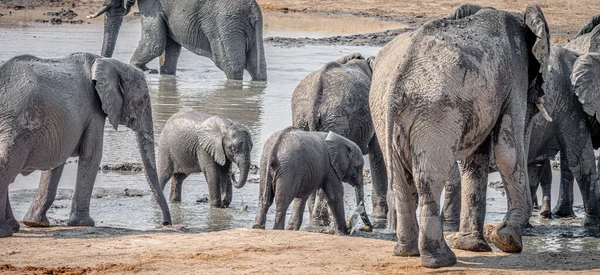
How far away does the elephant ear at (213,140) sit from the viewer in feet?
36.0

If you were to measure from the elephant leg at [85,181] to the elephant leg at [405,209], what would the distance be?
9.15ft

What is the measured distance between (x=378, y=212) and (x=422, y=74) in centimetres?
378

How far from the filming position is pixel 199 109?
1583 cm

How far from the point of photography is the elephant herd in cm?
686

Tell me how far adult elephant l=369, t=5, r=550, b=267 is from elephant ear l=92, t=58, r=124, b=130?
2551 mm

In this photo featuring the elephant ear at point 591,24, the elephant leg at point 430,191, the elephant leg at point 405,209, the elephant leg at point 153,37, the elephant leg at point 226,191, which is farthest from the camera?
the elephant leg at point 153,37

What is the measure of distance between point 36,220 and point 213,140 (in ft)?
8.34

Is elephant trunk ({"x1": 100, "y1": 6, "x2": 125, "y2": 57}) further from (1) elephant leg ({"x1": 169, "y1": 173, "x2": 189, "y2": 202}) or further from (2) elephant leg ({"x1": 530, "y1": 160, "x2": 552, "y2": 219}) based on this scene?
(2) elephant leg ({"x1": 530, "y1": 160, "x2": 552, "y2": 219})

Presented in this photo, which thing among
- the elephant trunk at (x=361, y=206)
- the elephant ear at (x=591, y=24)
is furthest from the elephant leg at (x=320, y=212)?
the elephant ear at (x=591, y=24)

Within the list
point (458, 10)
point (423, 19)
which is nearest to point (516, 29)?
point (458, 10)

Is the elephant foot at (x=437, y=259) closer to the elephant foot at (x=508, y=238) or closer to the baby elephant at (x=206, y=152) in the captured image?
the elephant foot at (x=508, y=238)

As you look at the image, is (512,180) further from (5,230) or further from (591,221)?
(5,230)

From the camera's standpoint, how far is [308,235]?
7.98 meters

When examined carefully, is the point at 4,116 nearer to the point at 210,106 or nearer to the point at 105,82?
the point at 105,82
